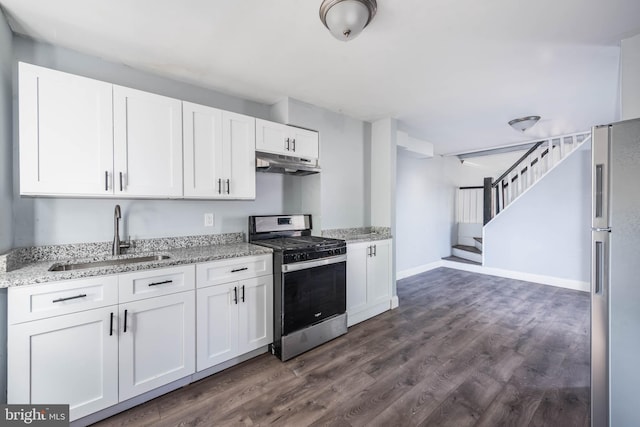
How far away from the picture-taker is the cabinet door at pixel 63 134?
64.4 inches

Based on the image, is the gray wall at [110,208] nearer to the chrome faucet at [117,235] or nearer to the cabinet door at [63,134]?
the chrome faucet at [117,235]

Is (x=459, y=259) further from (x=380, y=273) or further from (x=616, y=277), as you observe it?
(x=616, y=277)

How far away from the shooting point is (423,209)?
5449mm

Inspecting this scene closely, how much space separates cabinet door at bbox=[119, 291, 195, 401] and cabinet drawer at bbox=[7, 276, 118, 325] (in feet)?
0.50

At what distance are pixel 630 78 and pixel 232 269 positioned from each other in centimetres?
322

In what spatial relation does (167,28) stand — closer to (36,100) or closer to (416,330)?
(36,100)

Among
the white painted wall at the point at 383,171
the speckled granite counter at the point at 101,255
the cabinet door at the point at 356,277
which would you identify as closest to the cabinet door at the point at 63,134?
the speckled granite counter at the point at 101,255

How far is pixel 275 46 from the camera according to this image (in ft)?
6.46

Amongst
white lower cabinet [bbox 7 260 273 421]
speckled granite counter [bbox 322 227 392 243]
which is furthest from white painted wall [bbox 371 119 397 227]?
white lower cabinet [bbox 7 260 273 421]

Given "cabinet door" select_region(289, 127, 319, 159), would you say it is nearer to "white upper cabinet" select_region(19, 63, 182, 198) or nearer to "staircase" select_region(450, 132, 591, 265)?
"white upper cabinet" select_region(19, 63, 182, 198)

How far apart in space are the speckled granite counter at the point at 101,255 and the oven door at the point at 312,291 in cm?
36

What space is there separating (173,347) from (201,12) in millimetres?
2272

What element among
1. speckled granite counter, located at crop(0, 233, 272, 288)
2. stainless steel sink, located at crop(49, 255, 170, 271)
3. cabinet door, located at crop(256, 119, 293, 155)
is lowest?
stainless steel sink, located at crop(49, 255, 170, 271)

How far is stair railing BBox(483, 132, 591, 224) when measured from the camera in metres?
4.47
